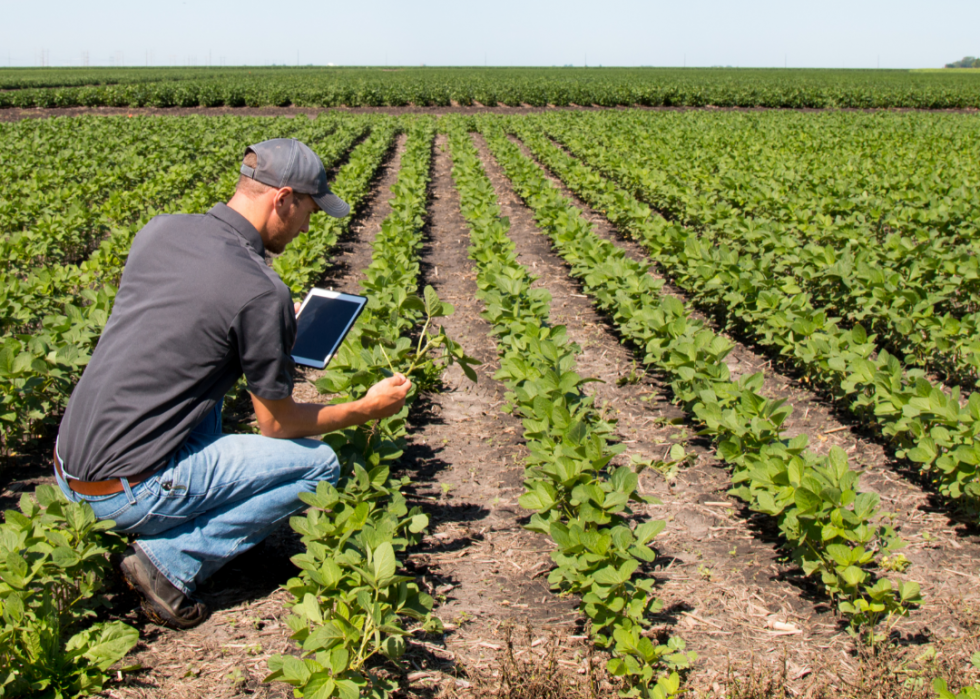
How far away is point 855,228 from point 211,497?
704 cm

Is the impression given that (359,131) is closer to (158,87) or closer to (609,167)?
(609,167)


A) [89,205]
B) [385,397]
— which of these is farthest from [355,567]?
[89,205]

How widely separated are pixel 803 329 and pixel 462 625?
3.15 meters

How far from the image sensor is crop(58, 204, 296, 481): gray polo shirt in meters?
2.34

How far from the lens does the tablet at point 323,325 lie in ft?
8.91

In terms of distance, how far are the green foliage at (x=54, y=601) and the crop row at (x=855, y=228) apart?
15.1 ft

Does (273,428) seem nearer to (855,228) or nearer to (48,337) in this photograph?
(48,337)

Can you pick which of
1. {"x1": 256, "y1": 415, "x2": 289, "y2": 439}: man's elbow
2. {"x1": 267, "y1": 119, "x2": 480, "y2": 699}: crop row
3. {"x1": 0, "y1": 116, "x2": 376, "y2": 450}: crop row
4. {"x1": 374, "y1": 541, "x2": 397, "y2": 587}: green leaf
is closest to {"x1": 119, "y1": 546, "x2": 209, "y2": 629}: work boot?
{"x1": 267, "y1": 119, "x2": 480, "y2": 699}: crop row

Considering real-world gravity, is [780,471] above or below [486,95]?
below

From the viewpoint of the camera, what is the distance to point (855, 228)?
292 inches

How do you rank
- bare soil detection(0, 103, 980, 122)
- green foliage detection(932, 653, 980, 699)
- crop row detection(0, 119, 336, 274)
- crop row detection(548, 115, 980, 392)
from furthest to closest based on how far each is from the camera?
1. bare soil detection(0, 103, 980, 122)
2. crop row detection(0, 119, 336, 274)
3. crop row detection(548, 115, 980, 392)
4. green foliage detection(932, 653, 980, 699)

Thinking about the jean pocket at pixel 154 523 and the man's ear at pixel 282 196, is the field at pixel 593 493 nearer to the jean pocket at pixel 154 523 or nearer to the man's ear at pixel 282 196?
the jean pocket at pixel 154 523

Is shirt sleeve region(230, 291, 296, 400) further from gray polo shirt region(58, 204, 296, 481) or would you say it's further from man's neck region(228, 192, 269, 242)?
man's neck region(228, 192, 269, 242)

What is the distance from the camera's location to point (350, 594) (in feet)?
7.44
